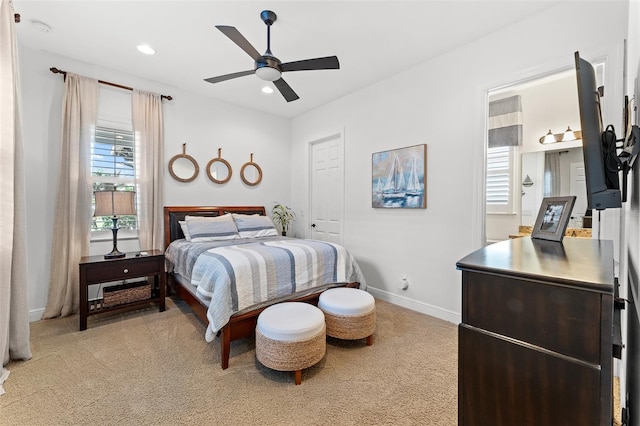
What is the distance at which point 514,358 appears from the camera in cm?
84

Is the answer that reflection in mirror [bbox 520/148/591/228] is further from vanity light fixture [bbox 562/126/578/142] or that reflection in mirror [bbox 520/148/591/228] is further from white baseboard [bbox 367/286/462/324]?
white baseboard [bbox 367/286/462/324]

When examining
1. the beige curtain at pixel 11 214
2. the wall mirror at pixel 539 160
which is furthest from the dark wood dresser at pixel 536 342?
the wall mirror at pixel 539 160

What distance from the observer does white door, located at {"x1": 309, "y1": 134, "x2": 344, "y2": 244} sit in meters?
4.35

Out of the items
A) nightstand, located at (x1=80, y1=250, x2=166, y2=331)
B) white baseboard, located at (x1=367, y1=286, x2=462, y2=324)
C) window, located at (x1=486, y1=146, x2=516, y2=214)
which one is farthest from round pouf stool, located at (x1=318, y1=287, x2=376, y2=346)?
window, located at (x1=486, y1=146, x2=516, y2=214)

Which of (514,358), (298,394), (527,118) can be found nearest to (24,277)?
(298,394)

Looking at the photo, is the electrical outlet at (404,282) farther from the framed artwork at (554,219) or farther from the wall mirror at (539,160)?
the framed artwork at (554,219)

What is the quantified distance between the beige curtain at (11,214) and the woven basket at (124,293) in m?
0.77

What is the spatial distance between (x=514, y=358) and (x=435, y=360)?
5.43ft

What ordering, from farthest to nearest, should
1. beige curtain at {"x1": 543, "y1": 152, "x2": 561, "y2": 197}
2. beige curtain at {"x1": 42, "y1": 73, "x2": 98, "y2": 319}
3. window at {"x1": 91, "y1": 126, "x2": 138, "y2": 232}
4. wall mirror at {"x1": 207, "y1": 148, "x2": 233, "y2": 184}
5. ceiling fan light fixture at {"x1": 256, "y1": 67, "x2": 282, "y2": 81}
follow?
wall mirror at {"x1": 207, "y1": 148, "x2": 233, "y2": 184} → beige curtain at {"x1": 543, "y1": 152, "x2": 561, "y2": 197} → window at {"x1": 91, "y1": 126, "x2": 138, "y2": 232} → beige curtain at {"x1": 42, "y1": 73, "x2": 98, "y2": 319} → ceiling fan light fixture at {"x1": 256, "y1": 67, "x2": 282, "y2": 81}

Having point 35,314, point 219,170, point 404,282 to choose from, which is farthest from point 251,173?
point 35,314

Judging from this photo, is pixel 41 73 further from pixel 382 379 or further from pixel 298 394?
pixel 382 379

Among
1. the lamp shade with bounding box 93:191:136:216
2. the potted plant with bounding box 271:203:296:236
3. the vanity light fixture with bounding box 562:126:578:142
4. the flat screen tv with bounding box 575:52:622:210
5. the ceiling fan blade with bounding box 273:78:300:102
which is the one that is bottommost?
the potted plant with bounding box 271:203:296:236

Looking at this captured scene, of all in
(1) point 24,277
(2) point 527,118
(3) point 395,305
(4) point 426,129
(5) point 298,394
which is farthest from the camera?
(2) point 527,118

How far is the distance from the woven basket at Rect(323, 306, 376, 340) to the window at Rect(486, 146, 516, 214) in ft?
9.95
